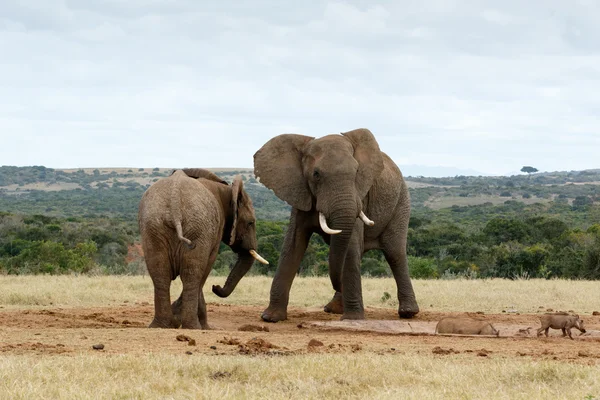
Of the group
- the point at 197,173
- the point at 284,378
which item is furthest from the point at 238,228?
the point at 284,378

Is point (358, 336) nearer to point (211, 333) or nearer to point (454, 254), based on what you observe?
point (211, 333)

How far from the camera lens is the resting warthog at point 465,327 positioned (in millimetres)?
11281

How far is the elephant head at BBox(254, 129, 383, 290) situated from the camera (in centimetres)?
1172

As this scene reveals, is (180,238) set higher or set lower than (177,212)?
lower

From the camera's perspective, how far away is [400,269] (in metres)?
14.1

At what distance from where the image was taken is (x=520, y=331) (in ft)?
37.8

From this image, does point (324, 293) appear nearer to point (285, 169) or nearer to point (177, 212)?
point (285, 169)

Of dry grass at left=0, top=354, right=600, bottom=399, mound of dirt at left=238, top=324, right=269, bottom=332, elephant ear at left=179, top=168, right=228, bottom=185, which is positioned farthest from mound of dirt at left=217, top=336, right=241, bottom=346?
elephant ear at left=179, top=168, right=228, bottom=185

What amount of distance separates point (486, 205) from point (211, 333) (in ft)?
214

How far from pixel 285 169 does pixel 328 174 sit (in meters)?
1.07

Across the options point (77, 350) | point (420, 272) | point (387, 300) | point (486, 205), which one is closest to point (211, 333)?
point (77, 350)

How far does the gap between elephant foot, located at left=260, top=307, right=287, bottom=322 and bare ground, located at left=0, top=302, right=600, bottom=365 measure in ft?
0.44

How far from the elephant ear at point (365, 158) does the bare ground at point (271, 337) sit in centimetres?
196

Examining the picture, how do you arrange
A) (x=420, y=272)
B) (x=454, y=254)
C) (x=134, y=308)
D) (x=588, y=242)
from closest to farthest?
(x=134, y=308)
(x=420, y=272)
(x=588, y=242)
(x=454, y=254)
